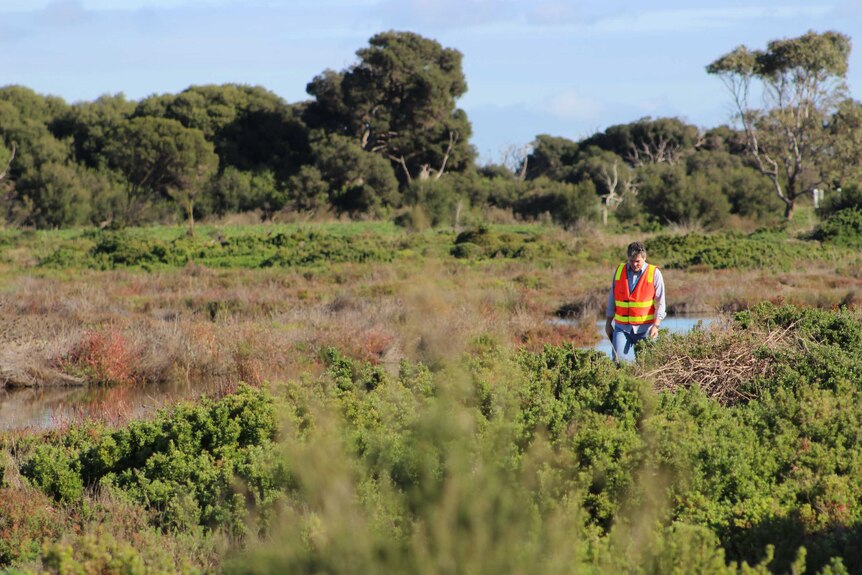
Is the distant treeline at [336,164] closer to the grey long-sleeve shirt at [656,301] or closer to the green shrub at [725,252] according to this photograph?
the green shrub at [725,252]

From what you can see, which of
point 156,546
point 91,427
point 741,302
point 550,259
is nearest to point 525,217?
point 550,259

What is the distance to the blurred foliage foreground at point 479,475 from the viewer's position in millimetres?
5016

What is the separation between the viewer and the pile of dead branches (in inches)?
403

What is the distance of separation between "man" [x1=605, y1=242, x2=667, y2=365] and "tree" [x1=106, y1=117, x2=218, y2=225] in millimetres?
41164

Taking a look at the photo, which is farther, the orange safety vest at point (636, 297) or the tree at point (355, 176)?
the tree at point (355, 176)

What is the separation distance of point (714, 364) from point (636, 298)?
1.38 metres

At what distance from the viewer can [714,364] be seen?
413 inches

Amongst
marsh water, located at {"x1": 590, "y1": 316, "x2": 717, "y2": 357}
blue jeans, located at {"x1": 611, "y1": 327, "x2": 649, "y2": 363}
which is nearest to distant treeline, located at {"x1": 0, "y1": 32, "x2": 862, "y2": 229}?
marsh water, located at {"x1": 590, "y1": 316, "x2": 717, "y2": 357}

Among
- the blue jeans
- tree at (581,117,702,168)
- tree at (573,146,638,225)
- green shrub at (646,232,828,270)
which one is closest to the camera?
the blue jeans

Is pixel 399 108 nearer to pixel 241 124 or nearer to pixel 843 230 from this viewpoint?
pixel 241 124

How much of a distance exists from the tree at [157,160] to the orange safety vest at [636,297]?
41199 millimetres

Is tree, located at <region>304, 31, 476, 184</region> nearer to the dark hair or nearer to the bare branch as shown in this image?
the bare branch

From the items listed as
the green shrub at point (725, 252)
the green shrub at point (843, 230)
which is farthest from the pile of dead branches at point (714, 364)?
the green shrub at point (843, 230)

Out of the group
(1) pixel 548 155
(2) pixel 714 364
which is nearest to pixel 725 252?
(2) pixel 714 364
